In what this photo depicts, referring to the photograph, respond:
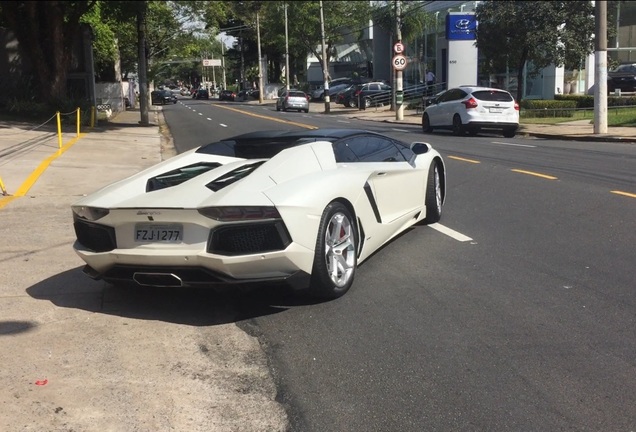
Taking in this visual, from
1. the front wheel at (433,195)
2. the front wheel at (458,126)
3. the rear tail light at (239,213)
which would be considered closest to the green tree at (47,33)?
the front wheel at (458,126)

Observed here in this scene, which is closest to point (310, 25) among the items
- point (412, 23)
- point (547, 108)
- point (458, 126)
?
point (412, 23)

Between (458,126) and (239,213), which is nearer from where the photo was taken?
(239,213)

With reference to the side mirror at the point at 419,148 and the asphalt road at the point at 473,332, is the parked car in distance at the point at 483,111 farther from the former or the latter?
the side mirror at the point at 419,148

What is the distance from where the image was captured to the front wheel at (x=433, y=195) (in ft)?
26.3

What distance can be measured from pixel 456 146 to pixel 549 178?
6435 mm

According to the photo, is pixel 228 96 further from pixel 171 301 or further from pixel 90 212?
pixel 90 212

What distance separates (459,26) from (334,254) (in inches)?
1279

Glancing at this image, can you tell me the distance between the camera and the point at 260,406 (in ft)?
12.8

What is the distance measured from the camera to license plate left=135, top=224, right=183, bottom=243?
5043 mm

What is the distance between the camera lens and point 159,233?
511 cm

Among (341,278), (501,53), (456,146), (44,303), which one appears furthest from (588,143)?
(44,303)

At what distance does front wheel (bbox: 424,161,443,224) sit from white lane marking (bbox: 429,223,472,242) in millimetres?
86

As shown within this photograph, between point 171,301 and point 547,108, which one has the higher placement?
point 547,108

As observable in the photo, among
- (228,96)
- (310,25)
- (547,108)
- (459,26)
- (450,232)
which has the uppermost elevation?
(310,25)
